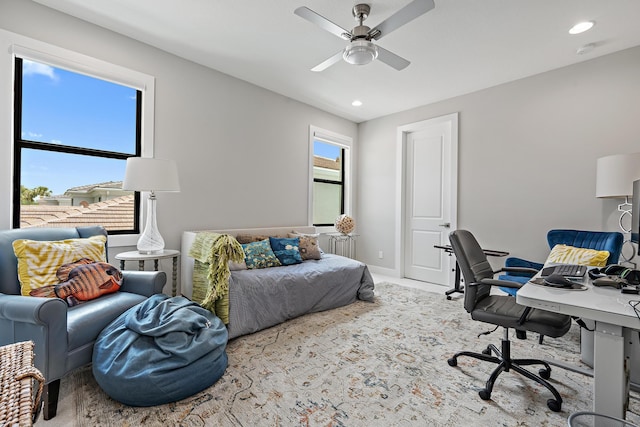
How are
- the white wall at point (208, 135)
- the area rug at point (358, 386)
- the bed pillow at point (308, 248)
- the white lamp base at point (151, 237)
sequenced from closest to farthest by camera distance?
1. the area rug at point (358, 386)
2. the white wall at point (208, 135)
3. the white lamp base at point (151, 237)
4. the bed pillow at point (308, 248)

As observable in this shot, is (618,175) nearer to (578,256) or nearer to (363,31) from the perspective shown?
(578,256)

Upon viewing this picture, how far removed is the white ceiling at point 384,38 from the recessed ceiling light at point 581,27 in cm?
5

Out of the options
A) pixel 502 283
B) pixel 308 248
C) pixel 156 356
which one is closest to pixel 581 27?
pixel 502 283

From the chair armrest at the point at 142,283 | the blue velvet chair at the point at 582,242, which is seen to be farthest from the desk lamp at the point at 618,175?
the chair armrest at the point at 142,283

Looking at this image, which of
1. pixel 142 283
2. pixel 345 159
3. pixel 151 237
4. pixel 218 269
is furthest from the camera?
pixel 345 159

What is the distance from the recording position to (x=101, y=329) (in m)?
1.80

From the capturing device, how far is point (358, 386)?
6.10 feet

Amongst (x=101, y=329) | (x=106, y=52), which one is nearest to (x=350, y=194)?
(x=106, y=52)

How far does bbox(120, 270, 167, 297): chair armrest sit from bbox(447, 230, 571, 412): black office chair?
2.14 m

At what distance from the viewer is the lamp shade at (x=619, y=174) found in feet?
8.14

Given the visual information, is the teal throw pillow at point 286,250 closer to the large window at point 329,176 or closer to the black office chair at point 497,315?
the large window at point 329,176

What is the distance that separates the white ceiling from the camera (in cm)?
236

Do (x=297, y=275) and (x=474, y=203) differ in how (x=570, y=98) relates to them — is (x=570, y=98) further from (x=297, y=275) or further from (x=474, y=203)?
(x=297, y=275)

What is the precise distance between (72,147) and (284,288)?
7.45ft
